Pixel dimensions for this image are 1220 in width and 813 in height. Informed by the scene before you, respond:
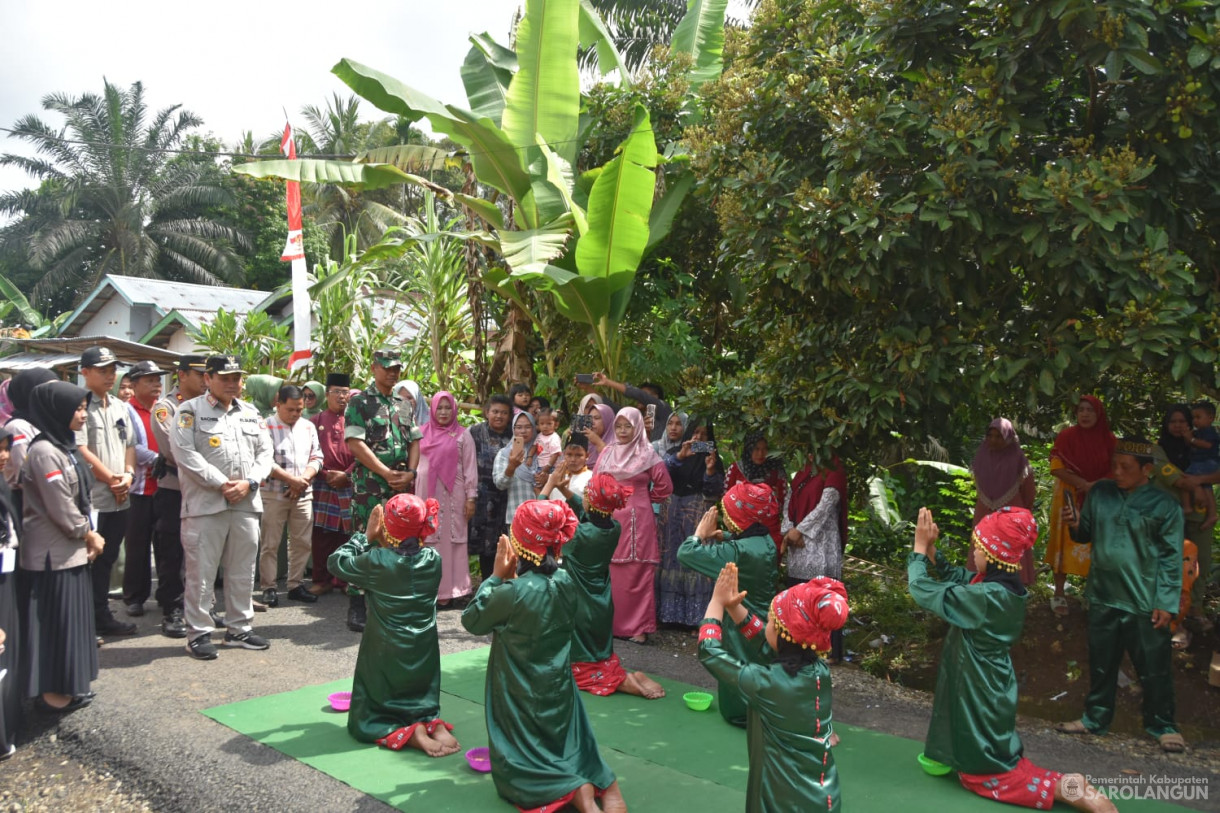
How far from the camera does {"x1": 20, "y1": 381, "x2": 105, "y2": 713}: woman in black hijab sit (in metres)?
4.91

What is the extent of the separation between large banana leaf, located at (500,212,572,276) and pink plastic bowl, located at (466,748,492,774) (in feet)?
12.1

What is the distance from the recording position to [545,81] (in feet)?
27.1

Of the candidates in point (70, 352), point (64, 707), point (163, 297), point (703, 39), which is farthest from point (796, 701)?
point (163, 297)

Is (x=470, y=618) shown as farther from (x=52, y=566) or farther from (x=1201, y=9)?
(x=1201, y=9)

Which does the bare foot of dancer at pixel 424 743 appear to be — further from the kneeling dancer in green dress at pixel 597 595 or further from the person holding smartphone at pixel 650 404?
the person holding smartphone at pixel 650 404

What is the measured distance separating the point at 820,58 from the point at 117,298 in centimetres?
2225

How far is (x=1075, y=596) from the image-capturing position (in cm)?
719

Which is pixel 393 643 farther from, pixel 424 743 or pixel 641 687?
pixel 641 687

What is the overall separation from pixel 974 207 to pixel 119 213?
32.9 m

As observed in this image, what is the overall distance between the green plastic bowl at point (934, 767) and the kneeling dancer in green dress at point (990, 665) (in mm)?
121

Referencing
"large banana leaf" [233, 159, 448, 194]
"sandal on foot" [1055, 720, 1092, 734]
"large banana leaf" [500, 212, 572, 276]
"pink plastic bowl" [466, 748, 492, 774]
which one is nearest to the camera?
"pink plastic bowl" [466, 748, 492, 774]

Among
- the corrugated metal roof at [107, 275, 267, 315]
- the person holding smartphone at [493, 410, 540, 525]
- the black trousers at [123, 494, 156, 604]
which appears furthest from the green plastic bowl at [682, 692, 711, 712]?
the corrugated metal roof at [107, 275, 267, 315]

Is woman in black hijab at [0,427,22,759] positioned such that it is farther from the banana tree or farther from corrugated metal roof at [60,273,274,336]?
corrugated metal roof at [60,273,274,336]

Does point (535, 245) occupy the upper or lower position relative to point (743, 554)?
upper
